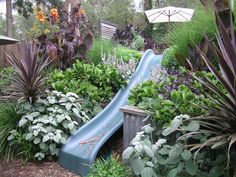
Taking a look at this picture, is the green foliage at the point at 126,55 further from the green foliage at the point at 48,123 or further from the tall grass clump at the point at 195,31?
the green foliage at the point at 48,123

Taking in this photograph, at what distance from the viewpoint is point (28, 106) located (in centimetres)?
399

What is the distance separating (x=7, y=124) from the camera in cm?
407

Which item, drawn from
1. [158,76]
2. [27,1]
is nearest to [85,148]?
[158,76]

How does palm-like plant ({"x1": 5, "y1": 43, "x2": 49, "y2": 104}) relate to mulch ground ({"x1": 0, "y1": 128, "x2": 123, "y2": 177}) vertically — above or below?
above

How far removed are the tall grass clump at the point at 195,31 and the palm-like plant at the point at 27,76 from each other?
2194 millimetres

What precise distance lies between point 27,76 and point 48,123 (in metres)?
0.73

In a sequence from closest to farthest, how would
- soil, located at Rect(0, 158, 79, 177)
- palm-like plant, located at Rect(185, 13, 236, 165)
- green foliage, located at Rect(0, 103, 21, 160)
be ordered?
palm-like plant, located at Rect(185, 13, 236, 165), soil, located at Rect(0, 158, 79, 177), green foliage, located at Rect(0, 103, 21, 160)

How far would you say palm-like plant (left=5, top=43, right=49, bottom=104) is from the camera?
4.01 m

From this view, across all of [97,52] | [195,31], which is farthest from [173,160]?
[97,52]

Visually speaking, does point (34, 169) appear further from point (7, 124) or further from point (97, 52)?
point (97, 52)

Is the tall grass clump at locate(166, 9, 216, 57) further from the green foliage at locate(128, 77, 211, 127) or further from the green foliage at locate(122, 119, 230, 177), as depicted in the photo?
the green foliage at locate(122, 119, 230, 177)

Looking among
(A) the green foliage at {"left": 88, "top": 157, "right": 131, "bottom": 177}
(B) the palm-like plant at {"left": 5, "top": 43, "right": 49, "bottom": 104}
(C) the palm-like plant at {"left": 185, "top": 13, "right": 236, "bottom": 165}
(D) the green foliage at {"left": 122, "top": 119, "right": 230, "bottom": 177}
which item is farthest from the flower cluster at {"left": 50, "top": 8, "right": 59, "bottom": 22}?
(C) the palm-like plant at {"left": 185, "top": 13, "right": 236, "bottom": 165}

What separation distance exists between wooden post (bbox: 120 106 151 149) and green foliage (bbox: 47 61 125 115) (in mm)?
1299

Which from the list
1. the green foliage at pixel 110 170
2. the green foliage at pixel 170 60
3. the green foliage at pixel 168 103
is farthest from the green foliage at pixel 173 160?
the green foliage at pixel 170 60
